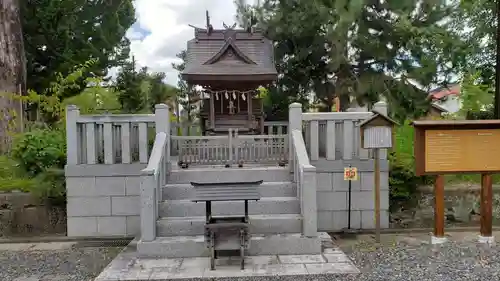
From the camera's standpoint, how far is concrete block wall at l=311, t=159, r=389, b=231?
21.6 feet

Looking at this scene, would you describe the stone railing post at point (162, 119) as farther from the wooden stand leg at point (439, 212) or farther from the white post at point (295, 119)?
the wooden stand leg at point (439, 212)

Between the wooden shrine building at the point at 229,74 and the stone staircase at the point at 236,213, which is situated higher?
the wooden shrine building at the point at 229,74

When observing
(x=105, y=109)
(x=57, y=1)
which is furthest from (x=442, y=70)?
(x=57, y=1)

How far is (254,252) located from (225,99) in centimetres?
419

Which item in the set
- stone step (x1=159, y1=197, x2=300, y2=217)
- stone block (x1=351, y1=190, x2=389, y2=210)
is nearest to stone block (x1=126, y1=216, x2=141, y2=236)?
stone step (x1=159, y1=197, x2=300, y2=217)

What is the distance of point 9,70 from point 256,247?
296 inches

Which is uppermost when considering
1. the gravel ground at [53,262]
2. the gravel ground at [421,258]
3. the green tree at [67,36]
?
the green tree at [67,36]

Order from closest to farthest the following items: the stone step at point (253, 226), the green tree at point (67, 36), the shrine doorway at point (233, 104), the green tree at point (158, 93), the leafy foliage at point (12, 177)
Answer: the stone step at point (253, 226), the leafy foliage at point (12, 177), the shrine doorway at point (233, 104), the green tree at point (158, 93), the green tree at point (67, 36)

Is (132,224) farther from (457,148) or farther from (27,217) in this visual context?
(457,148)

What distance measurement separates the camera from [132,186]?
6477 mm

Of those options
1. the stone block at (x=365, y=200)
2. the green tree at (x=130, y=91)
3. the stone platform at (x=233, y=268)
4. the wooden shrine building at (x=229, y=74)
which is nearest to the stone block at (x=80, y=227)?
the stone platform at (x=233, y=268)

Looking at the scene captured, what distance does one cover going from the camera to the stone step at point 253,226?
5637 mm

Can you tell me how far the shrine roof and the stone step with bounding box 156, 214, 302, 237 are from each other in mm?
3406

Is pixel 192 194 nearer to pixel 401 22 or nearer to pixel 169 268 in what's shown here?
pixel 169 268
